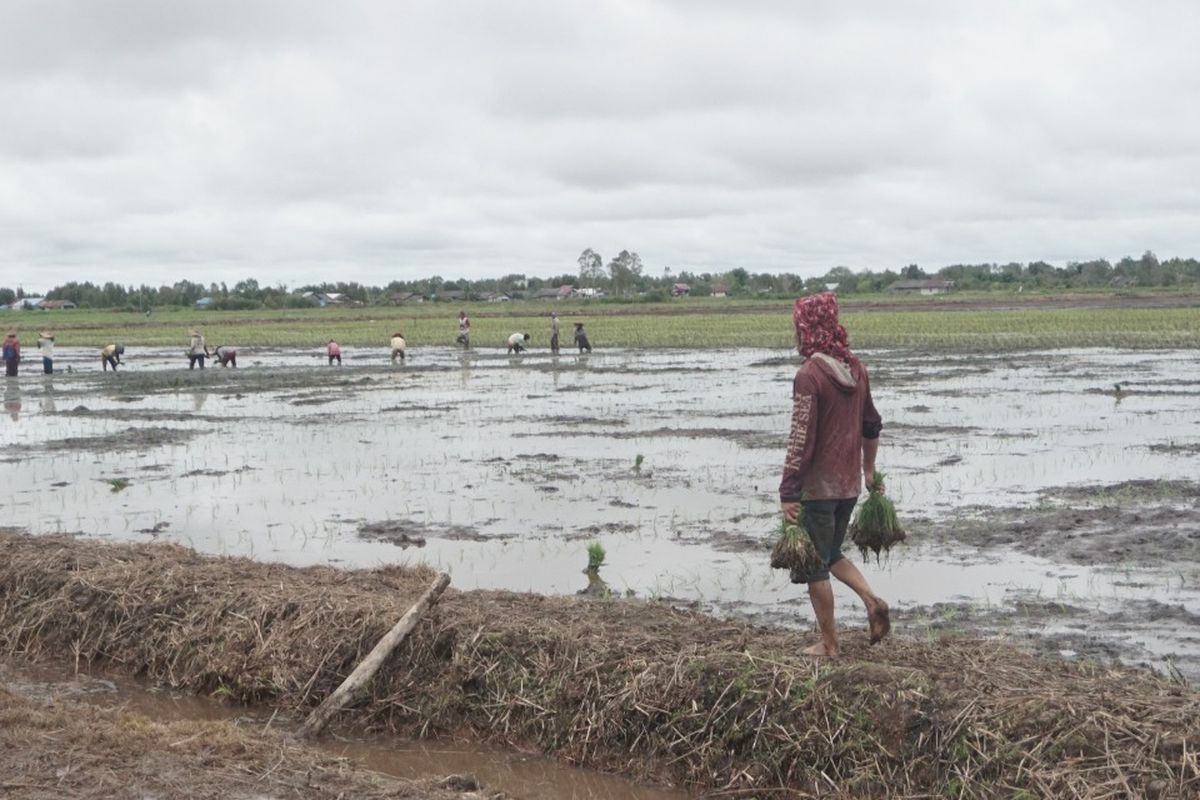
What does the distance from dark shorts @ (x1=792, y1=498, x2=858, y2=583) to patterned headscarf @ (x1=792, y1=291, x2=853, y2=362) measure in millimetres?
765

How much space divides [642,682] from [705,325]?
49.3 meters

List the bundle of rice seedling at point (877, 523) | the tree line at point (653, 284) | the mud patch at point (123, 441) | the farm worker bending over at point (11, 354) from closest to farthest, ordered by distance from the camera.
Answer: the bundle of rice seedling at point (877, 523)
the mud patch at point (123, 441)
the farm worker bending over at point (11, 354)
the tree line at point (653, 284)

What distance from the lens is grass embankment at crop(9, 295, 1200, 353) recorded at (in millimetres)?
41438

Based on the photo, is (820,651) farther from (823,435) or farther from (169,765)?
(169,765)

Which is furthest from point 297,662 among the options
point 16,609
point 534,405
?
point 534,405

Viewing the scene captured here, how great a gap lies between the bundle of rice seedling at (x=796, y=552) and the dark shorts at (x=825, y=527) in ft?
0.19

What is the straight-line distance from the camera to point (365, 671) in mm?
6828

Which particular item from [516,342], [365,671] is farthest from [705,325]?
[365,671]

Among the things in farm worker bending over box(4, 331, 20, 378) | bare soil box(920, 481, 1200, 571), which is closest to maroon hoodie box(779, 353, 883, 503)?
bare soil box(920, 481, 1200, 571)

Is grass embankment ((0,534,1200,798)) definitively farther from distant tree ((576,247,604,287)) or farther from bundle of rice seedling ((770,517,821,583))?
distant tree ((576,247,604,287))

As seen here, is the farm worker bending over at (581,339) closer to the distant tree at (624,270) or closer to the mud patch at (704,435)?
the mud patch at (704,435)

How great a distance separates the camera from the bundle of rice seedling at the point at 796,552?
6.05 metres

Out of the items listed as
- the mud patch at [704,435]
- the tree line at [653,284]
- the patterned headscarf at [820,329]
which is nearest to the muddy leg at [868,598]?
the patterned headscarf at [820,329]

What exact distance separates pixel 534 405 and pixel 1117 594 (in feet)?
51.4
